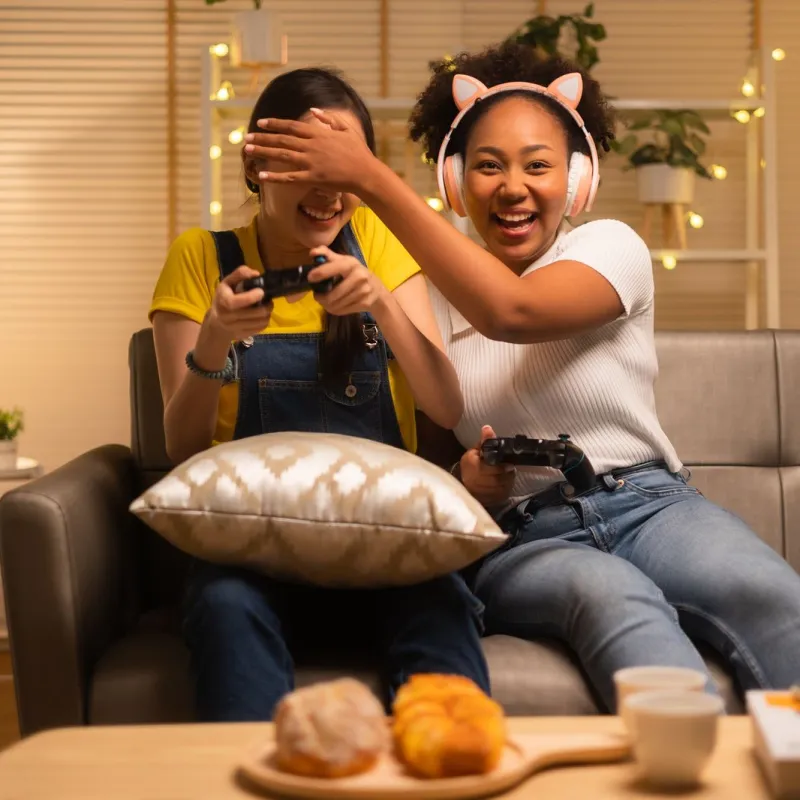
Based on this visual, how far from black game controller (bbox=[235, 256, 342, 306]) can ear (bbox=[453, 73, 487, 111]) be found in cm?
48

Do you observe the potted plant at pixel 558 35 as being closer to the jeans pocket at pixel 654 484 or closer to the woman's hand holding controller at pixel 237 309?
the jeans pocket at pixel 654 484

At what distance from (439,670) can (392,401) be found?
51 cm

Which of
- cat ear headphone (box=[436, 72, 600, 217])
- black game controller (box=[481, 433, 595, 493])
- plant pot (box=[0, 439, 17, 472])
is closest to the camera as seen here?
black game controller (box=[481, 433, 595, 493])

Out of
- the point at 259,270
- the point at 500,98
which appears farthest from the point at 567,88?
the point at 259,270

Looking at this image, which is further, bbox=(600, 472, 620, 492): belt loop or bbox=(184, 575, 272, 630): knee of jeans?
bbox=(600, 472, 620, 492): belt loop

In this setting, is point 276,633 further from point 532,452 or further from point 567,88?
point 567,88

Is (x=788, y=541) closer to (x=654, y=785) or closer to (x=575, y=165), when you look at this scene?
(x=575, y=165)

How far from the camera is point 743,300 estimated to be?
3463 mm

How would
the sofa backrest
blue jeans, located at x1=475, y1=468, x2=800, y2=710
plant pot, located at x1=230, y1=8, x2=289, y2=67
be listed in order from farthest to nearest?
plant pot, located at x1=230, y1=8, x2=289, y2=67
the sofa backrest
blue jeans, located at x1=475, y1=468, x2=800, y2=710

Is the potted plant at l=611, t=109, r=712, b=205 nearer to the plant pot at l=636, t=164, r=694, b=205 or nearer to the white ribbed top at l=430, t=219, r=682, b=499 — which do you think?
the plant pot at l=636, t=164, r=694, b=205

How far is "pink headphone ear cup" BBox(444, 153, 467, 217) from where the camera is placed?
165 cm

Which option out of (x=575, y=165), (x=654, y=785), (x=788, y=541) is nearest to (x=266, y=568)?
(x=654, y=785)

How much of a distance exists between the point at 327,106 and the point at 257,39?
58.3 inches

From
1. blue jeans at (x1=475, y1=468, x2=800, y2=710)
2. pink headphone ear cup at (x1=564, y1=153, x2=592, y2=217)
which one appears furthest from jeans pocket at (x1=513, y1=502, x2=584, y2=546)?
pink headphone ear cup at (x1=564, y1=153, x2=592, y2=217)
